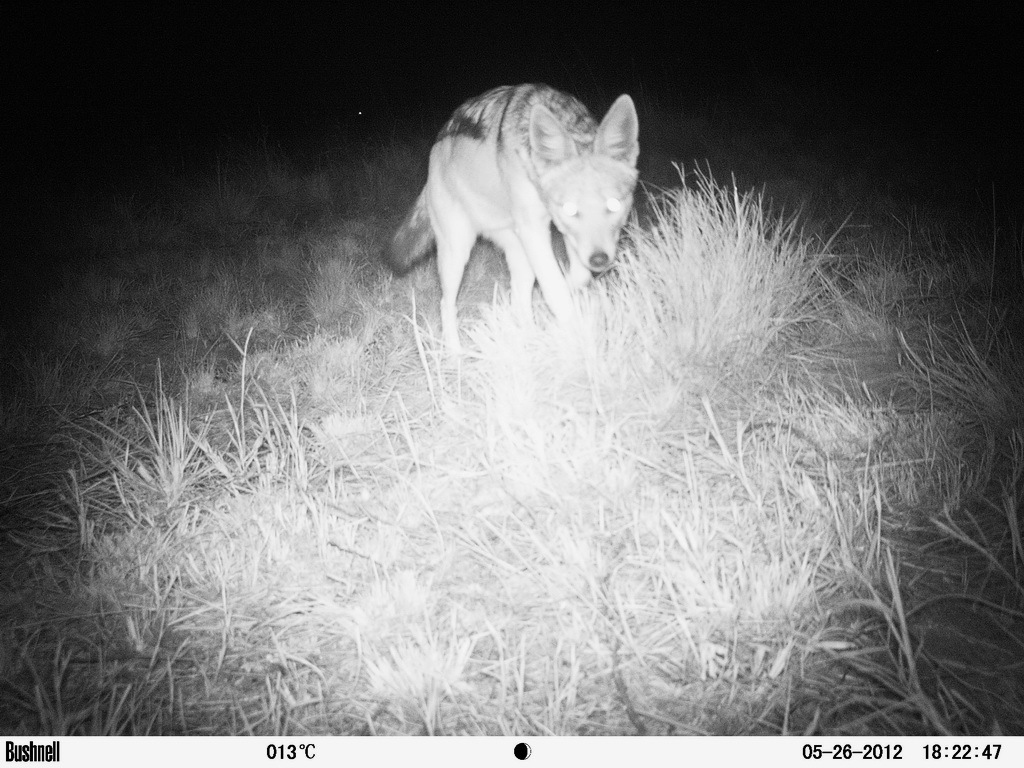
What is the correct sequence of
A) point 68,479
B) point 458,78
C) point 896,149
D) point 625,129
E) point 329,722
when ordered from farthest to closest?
point 458,78
point 896,149
point 625,129
point 68,479
point 329,722

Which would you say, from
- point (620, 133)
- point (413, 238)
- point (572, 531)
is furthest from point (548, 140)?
→ point (572, 531)

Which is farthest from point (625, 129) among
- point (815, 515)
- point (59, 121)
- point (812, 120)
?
point (59, 121)

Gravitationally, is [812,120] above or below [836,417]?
above

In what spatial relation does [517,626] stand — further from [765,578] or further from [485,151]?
[485,151]

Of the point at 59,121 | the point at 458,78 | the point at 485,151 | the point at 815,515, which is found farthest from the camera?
the point at 458,78

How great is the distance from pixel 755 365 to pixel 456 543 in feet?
4.91

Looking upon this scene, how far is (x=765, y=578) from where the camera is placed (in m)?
1.65

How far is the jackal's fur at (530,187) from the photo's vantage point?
9.78ft

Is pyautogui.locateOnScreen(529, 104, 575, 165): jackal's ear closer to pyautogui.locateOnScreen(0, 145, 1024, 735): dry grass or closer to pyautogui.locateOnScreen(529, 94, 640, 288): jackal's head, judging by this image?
pyautogui.locateOnScreen(529, 94, 640, 288): jackal's head

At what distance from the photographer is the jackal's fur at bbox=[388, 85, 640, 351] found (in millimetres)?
2980
